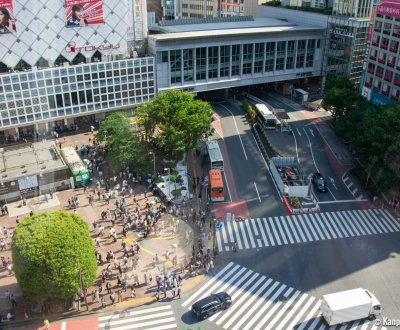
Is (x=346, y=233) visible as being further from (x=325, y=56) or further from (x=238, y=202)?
(x=325, y=56)

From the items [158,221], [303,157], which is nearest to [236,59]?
[303,157]

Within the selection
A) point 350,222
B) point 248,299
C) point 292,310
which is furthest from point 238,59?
point 292,310

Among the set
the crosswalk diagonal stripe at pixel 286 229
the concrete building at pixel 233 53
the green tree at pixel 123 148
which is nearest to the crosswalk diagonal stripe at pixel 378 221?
the crosswalk diagonal stripe at pixel 286 229

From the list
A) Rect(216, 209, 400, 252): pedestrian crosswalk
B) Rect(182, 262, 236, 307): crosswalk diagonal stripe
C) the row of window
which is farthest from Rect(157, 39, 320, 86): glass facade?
Rect(182, 262, 236, 307): crosswalk diagonal stripe

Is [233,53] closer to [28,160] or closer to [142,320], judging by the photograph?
[28,160]

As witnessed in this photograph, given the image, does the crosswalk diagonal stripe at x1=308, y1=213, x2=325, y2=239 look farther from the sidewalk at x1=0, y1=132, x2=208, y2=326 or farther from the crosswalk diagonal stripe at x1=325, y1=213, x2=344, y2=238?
the sidewalk at x1=0, y1=132, x2=208, y2=326
